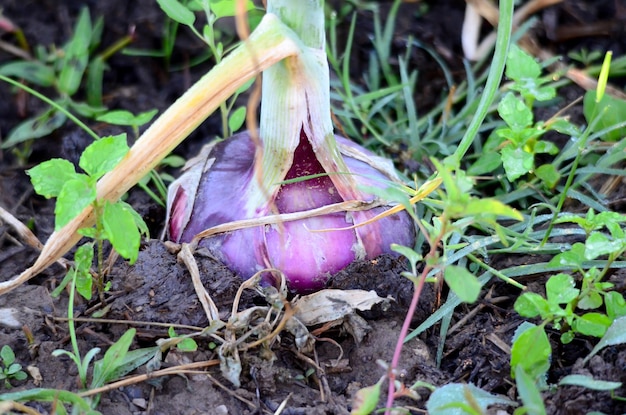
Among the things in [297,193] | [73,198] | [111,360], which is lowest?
[111,360]

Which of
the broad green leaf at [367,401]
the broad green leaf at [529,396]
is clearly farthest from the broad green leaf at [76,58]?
the broad green leaf at [529,396]

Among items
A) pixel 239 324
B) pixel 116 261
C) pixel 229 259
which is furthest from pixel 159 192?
pixel 239 324

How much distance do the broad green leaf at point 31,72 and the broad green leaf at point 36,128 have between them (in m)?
0.11

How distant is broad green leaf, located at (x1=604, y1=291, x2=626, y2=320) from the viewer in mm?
1142

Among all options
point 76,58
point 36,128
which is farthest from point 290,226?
point 76,58

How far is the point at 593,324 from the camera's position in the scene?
3.70 feet

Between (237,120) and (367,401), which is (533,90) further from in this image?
(367,401)

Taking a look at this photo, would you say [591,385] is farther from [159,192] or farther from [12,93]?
[12,93]

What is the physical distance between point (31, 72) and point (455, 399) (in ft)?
4.38

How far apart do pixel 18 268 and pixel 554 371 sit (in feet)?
3.20

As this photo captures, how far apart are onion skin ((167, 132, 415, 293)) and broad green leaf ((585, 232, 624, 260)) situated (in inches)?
12.9

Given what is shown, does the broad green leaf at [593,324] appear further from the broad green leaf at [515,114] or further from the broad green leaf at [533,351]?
the broad green leaf at [515,114]

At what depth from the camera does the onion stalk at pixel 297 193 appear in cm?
122

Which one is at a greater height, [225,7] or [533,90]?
[225,7]
